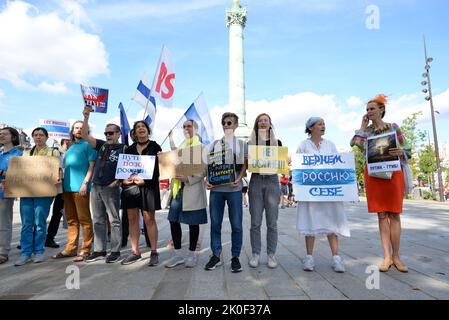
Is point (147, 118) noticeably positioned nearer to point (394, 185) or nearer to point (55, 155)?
point (55, 155)

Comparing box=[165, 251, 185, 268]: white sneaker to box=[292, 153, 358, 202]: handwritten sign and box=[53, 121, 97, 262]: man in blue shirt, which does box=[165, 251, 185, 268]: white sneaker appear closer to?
box=[53, 121, 97, 262]: man in blue shirt

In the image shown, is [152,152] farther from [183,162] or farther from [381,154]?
[381,154]

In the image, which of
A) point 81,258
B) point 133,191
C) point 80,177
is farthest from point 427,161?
point 81,258

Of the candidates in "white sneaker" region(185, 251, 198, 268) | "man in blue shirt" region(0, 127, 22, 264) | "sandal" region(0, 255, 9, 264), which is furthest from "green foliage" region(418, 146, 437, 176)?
"sandal" region(0, 255, 9, 264)

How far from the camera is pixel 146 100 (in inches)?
265

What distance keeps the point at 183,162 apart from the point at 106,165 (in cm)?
135

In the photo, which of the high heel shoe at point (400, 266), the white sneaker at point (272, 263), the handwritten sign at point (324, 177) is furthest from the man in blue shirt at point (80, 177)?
the high heel shoe at point (400, 266)

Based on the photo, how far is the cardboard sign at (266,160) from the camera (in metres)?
4.20

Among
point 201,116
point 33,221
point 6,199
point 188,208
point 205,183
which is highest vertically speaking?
point 201,116

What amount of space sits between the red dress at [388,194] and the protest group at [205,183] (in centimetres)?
1

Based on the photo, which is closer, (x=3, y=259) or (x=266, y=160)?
(x=266, y=160)

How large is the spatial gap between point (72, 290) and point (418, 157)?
4247 centimetres

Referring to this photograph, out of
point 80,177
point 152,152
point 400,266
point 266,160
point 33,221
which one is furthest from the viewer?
point 80,177

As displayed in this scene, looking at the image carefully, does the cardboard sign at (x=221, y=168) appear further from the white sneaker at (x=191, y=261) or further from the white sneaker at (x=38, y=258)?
the white sneaker at (x=38, y=258)
